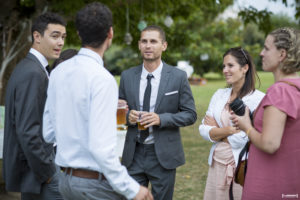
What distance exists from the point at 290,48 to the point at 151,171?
169 centimetres

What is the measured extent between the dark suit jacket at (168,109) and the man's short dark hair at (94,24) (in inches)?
53.0

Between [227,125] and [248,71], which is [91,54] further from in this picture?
[248,71]

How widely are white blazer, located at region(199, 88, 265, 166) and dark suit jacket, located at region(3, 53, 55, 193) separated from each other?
56.8 inches

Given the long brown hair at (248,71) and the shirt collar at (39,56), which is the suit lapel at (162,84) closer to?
Result: the long brown hair at (248,71)

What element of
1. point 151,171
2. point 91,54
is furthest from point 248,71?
point 91,54

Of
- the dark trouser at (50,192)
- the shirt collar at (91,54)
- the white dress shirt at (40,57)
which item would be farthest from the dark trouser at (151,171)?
the shirt collar at (91,54)

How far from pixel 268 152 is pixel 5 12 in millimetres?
6938

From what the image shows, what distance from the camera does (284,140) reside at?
2.19 m

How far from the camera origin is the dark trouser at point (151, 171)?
3.31 m

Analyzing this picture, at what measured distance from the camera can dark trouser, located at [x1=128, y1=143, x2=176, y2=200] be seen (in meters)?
3.31

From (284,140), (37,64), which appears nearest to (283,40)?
(284,140)

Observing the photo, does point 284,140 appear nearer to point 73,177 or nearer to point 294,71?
point 294,71

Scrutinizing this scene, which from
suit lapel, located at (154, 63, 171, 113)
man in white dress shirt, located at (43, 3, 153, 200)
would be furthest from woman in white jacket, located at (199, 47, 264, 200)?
man in white dress shirt, located at (43, 3, 153, 200)

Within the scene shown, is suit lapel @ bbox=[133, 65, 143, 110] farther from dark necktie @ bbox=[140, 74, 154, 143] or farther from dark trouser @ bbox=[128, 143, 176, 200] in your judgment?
dark trouser @ bbox=[128, 143, 176, 200]
